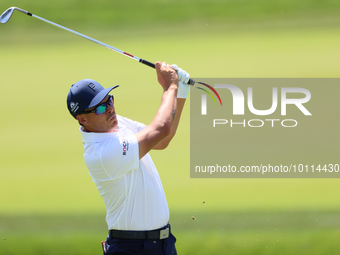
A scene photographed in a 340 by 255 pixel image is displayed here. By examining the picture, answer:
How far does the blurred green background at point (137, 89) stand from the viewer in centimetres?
356

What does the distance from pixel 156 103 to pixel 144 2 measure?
1055mm

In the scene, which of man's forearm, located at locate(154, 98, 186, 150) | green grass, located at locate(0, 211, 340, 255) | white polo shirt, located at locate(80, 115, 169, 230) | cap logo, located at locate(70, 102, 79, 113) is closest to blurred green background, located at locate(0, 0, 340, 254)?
green grass, located at locate(0, 211, 340, 255)

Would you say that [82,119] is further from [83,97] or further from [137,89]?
[137,89]

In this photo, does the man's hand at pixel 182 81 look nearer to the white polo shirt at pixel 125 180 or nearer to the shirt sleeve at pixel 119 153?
the white polo shirt at pixel 125 180

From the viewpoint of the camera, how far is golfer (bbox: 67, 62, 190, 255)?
2.05 m

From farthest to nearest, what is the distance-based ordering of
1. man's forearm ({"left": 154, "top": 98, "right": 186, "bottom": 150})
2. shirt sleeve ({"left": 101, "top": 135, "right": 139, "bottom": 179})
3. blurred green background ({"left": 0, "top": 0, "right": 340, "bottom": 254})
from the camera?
1. blurred green background ({"left": 0, "top": 0, "right": 340, "bottom": 254})
2. man's forearm ({"left": 154, "top": 98, "right": 186, "bottom": 150})
3. shirt sleeve ({"left": 101, "top": 135, "right": 139, "bottom": 179})

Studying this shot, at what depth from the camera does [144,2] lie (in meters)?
4.12

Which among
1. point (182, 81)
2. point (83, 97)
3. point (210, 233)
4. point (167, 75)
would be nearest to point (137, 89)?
point (210, 233)

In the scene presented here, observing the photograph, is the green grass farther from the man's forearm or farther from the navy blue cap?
the navy blue cap

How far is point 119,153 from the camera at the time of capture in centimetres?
204

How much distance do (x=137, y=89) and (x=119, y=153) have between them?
209 cm

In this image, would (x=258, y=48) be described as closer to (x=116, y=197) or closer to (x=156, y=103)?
(x=156, y=103)

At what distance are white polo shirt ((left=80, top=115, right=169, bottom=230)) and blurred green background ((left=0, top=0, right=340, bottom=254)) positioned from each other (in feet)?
4.36

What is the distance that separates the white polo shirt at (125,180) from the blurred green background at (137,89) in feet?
4.36
